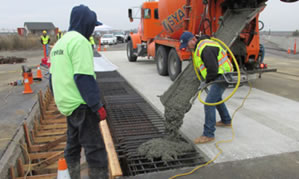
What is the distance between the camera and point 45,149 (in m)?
4.63

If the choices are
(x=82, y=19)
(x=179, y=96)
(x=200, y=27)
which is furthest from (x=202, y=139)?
(x=200, y=27)

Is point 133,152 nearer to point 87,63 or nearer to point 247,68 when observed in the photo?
point 87,63

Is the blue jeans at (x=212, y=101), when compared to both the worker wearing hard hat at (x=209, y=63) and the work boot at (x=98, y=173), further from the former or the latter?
the work boot at (x=98, y=173)

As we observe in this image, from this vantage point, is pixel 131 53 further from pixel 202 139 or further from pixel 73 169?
pixel 73 169

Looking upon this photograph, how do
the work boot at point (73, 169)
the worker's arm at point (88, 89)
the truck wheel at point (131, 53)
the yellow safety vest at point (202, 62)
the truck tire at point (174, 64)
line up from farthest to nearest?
the truck wheel at point (131, 53)
the truck tire at point (174, 64)
the yellow safety vest at point (202, 62)
the work boot at point (73, 169)
the worker's arm at point (88, 89)

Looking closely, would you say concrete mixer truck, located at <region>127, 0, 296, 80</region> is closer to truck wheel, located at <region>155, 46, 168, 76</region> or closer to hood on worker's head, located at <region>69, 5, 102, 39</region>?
truck wheel, located at <region>155, 46, 168, 76</region>

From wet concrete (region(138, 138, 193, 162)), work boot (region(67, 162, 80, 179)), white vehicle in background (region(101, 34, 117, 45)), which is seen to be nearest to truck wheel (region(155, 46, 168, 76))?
wet concrete (region(138, 138, 193, 162))

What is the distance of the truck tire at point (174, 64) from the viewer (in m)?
8.15

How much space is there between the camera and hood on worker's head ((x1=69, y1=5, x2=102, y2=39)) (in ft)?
8.41

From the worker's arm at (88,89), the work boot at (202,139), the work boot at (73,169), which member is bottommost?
the work boot at (202,139)

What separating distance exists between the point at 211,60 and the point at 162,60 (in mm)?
5910

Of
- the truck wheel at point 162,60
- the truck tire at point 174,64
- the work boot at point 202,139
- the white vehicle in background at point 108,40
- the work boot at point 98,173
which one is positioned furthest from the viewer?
the white vehicle in background at point 108,40

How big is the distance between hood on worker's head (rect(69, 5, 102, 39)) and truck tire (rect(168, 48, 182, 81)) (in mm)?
5663

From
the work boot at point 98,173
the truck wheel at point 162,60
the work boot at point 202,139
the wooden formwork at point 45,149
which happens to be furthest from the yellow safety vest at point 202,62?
the truck wheel at point 162,60
